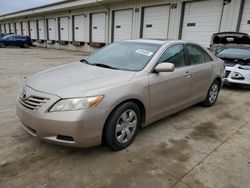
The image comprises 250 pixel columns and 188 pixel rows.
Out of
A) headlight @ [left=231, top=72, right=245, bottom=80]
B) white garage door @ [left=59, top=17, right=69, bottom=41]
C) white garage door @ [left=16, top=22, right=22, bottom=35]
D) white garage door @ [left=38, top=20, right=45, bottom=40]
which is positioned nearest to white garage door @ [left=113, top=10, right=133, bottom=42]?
white garage door @ [left=59, top=17, right=69, bottom=41]

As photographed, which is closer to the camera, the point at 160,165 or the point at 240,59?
the point at 160,165

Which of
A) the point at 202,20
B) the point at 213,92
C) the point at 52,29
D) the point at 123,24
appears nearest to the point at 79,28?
the point at 52,29

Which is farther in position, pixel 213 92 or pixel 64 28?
pixel 64 28

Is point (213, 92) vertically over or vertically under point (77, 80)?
under

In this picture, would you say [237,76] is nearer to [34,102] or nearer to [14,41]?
[34,102]

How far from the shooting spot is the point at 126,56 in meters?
3.42

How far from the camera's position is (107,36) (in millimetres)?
17531

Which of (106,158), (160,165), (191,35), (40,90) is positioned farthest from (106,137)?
(191,35)

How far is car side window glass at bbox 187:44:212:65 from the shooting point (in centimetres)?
400

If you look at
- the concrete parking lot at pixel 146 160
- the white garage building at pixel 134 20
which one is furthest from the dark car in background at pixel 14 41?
the concrete parking lot at pixel 146 160

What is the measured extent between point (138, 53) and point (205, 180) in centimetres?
202

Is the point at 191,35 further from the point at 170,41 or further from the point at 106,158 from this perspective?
the point at 106,158

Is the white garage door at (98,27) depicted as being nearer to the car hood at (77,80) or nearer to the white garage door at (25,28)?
the car hood at (77,80)

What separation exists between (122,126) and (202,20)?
34.4 feet
